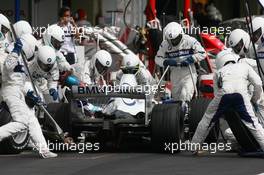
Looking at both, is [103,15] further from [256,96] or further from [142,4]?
[256,96]

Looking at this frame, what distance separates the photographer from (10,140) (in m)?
17.6

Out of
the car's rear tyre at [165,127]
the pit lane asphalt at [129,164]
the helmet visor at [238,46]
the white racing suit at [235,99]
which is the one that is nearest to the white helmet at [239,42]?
the helmet visor at [238,46]

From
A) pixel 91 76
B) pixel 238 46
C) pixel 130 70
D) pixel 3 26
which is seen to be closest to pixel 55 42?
pixel 91 76

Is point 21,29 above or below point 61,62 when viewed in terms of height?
above

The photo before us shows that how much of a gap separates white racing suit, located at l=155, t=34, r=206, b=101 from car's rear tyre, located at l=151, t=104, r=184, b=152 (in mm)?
3035

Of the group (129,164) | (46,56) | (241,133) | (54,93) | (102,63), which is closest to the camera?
(129,164)

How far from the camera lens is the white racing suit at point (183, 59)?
67.8 feet

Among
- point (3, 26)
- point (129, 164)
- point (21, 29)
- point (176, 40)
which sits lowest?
point (129, 164)

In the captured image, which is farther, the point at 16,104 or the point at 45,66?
the point at 45,66

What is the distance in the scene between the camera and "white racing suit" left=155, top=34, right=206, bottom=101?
813 inches

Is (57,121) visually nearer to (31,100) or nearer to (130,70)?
(31,100)

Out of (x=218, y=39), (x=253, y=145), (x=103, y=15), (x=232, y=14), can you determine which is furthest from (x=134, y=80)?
(x=232, y=14)

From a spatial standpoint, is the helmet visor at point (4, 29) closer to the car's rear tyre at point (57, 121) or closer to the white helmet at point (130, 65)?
the car's rear tyre at point (57, 121)

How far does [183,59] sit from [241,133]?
3.85 metres
